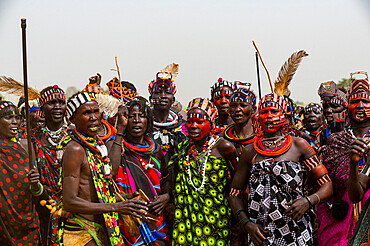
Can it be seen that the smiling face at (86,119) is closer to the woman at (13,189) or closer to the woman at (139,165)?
the woman at (139,165)

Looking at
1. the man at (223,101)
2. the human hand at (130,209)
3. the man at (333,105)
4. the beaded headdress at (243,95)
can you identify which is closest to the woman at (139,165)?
the human hand at (130,209)

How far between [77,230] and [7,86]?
3.09 metres

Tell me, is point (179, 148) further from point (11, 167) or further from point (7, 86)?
point (7, 86)

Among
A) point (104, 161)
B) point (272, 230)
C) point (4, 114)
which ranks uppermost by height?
point (4, 114)

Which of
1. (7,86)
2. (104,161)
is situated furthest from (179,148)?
(7,86)

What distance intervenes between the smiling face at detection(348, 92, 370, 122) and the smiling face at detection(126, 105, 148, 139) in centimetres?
235

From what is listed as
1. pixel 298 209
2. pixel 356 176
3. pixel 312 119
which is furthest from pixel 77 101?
pixel 312 119

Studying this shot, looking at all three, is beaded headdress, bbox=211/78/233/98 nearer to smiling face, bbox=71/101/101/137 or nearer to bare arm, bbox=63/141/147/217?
smiling face, bbox=71/101/101/137

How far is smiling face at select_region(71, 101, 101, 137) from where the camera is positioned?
15.2ft

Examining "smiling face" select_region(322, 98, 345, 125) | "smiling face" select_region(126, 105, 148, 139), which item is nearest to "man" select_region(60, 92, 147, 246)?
"smiling face" select_region(126, 105, 148, 139)

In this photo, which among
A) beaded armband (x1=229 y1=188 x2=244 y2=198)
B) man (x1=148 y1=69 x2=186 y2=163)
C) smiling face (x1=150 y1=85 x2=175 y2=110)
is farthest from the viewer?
smiling face (x1=150 y1=85 x2=175 y2=110)

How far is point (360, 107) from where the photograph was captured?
5.12 meters

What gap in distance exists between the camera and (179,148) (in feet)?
18.9

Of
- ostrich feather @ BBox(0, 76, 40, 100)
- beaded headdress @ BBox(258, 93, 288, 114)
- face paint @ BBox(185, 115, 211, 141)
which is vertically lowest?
face paint @ BBox(185, 115, 211, 141)
